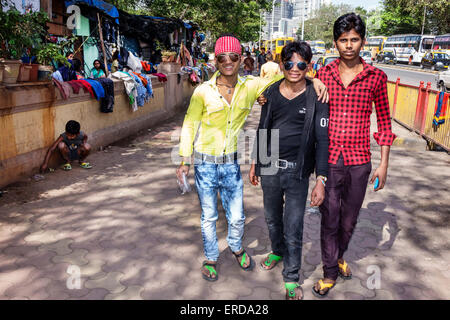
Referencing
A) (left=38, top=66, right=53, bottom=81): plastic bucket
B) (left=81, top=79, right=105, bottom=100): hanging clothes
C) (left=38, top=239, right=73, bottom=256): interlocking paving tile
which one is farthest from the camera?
(left=81, top=79, right=105, bottom=100): hanging clothes

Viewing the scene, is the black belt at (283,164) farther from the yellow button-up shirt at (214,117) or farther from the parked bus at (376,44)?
the parked bus at (376,44)

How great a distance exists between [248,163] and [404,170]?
2.86 m

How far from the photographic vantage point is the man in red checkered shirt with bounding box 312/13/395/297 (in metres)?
3.01

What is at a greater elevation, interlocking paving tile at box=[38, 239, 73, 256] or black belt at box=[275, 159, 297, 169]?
black belt at box=[275, 159, 297, 169]

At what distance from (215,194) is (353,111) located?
133 cm

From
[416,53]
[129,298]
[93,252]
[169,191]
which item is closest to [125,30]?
[169,191]

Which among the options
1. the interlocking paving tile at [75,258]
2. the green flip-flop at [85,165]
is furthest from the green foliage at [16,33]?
the interlocking paving tile at [75,258]

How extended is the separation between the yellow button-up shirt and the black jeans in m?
0.47

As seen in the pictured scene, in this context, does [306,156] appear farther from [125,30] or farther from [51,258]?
[125,30]

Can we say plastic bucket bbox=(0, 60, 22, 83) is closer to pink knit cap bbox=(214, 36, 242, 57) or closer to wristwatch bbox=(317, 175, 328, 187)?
pink knit cap bbox=(214, 36, 242, 57)

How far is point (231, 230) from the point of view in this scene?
358 cm

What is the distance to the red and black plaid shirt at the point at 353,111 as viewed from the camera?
3.03 m

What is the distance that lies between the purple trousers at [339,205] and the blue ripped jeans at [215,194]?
73 cm

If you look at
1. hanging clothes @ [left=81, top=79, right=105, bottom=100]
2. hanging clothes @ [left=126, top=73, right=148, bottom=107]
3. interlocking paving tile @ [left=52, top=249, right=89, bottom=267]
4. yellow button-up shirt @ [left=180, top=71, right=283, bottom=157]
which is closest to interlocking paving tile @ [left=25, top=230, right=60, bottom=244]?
interlocking paving tile @ [left=52, top=249, right=89, bottom=267]
